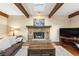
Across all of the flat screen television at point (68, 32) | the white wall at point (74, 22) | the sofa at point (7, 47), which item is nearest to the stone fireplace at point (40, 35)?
the flat screen television at point (68, 32)

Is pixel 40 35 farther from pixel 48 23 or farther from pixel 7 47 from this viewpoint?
pixel 7 47

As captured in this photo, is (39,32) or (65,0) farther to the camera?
(39,32)

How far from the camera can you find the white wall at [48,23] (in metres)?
9.02

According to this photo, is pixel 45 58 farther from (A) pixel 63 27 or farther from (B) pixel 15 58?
(A) pixel 63 27

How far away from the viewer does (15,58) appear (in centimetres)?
76

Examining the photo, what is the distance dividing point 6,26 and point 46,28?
3.07 meters

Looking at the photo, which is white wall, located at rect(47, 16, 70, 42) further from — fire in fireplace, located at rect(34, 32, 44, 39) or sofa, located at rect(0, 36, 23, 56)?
sofa, located at rect(0, 36, 23, 56)

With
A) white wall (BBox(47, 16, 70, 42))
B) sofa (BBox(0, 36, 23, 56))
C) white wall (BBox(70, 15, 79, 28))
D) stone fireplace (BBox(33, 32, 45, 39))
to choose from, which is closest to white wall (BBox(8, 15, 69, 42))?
white wall (BBox(47, 16, 70, 42))

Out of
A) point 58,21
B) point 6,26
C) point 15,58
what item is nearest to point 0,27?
point 6,26

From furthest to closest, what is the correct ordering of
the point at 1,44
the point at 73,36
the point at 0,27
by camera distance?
the point at 73,36
the point at 0,27
the point at 1,44

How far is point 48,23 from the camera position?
9125 mm

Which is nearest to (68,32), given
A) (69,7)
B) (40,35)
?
(40,35)

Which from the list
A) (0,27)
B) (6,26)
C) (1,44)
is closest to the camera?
(1,44)

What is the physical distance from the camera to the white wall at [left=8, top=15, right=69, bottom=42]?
355 inches
